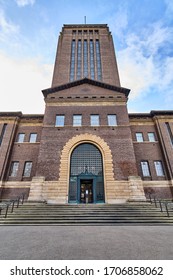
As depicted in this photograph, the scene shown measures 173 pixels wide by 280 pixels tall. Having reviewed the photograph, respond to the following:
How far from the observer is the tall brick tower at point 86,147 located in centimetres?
1501

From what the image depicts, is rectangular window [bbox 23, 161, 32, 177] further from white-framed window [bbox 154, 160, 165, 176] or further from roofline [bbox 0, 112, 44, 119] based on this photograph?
white-framed window [bbox 154, 160, 165, 176]

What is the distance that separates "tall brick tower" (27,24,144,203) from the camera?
15.0m

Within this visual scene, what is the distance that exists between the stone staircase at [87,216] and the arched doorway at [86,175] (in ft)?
12.7

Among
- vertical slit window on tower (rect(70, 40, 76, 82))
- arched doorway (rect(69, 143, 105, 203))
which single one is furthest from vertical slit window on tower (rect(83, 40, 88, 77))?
arched doorway (rect(69, 143, 105, 203))

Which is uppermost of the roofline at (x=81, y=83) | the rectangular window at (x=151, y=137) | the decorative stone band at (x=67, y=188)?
the roofline at (x=81, y=83)

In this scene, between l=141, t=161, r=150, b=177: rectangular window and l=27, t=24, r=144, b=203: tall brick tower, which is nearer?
l=27, t=24, r=144, b=203: tall brick tower

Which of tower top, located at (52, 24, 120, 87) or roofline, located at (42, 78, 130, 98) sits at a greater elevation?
tower top, located at (52, 24, 120, 87)

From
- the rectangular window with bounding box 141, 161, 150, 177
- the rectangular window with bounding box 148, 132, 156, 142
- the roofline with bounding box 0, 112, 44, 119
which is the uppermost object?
the roofline with bounding box 0, 112, 44, 119

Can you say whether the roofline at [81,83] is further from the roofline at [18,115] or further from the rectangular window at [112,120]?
the rectangular window at [112,120]

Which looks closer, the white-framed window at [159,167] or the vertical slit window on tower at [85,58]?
the white-framed window at [159,167]

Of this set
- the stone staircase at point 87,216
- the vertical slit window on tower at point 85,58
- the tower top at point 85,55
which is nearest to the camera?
the stone staircase at point 87,216

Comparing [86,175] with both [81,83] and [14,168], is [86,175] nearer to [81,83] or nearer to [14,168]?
[14,168]

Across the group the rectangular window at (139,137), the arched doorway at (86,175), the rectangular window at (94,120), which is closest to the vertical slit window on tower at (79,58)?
the rectangular window at (94,120)
